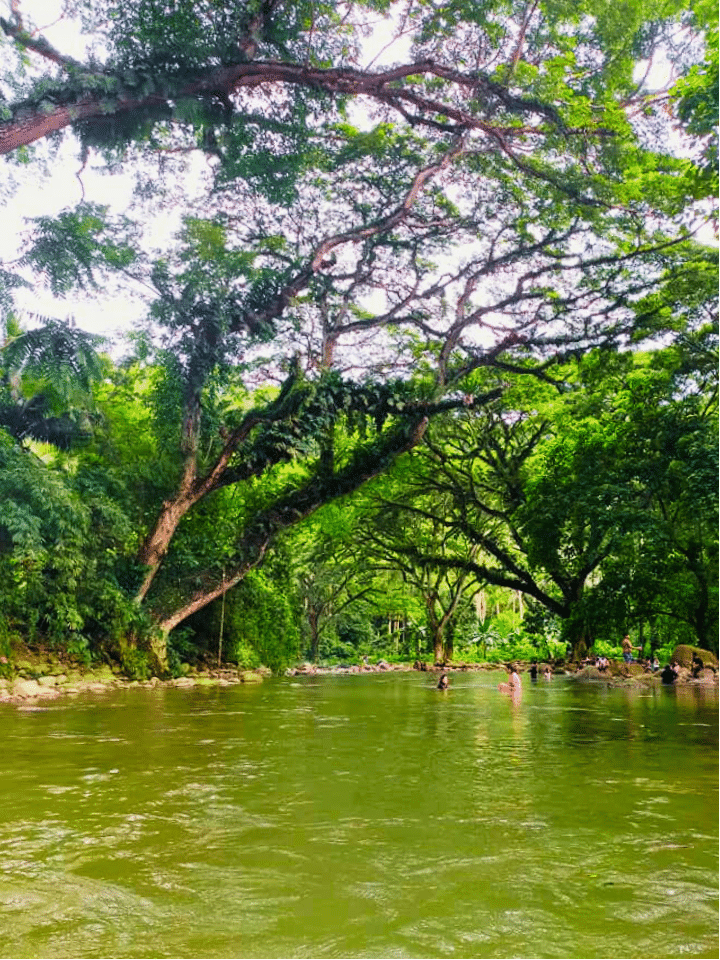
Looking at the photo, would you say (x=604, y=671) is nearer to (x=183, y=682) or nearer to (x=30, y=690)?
(x=183, y=682)

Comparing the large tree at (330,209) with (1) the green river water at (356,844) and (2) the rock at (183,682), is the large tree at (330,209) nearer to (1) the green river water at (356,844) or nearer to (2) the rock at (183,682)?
(2) the rock at (183,682)

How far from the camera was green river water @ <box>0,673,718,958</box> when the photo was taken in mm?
2426

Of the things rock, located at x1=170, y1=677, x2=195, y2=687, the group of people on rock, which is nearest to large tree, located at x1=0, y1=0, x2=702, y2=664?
rock, located at x1=170, y1=677, x2=195, y2=687

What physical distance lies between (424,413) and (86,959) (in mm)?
15468

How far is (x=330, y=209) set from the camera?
16766mm

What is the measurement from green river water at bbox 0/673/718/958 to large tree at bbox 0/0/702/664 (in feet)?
26.5

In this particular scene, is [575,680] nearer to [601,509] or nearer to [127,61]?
[601,509]

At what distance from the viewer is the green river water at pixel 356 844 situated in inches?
95.5

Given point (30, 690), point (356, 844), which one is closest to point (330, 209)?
point (30, 690)

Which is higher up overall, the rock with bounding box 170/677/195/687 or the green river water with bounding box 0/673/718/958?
the green river water with bounding box 0/673/718/958

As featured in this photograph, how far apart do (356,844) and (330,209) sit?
1527cm

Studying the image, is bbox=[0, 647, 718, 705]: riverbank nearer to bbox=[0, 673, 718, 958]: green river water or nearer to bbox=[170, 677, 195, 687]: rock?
bbox=[170, 677, 195, 687]: rock

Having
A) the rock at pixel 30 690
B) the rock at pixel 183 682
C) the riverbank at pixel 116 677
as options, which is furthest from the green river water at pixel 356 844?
the rock at pixel 183 682

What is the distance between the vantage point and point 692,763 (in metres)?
5.89
